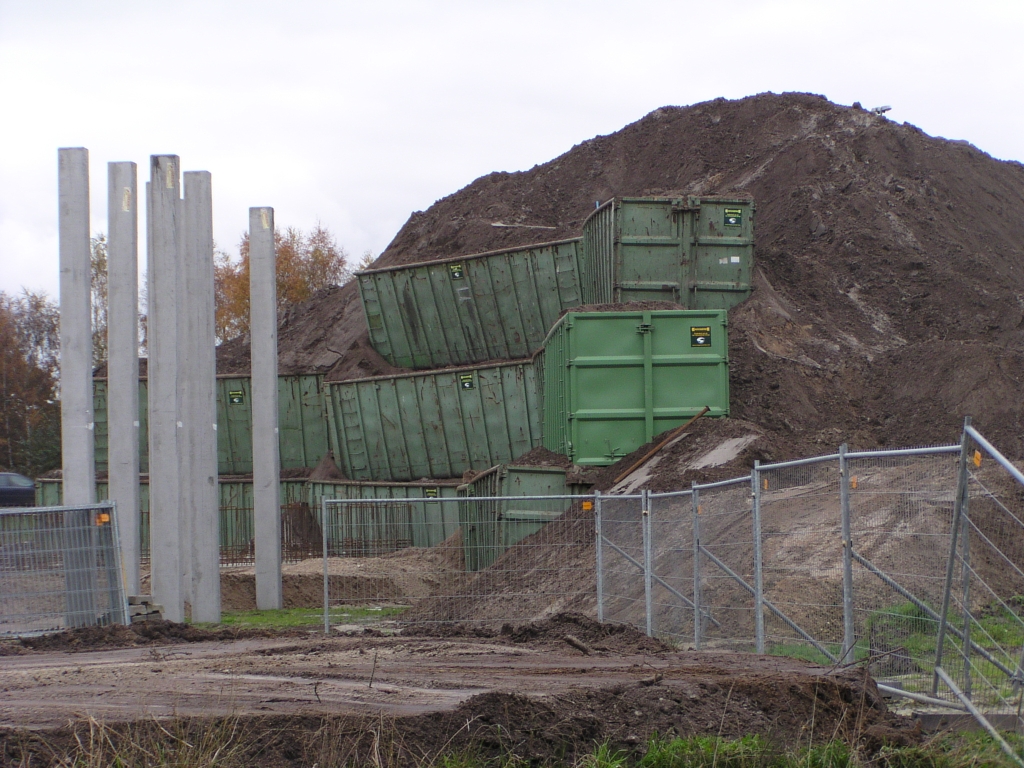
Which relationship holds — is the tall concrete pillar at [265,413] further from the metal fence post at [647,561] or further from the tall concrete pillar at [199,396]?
the metal fence post at [647,561]

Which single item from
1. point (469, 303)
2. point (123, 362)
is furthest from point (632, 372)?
point (469, 303)

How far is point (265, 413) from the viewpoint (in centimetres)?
1494

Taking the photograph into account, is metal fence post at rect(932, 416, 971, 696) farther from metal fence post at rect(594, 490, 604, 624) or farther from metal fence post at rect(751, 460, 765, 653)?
metal fence post at rect(594, 490, 604, 624)

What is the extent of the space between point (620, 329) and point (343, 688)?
33.3ft

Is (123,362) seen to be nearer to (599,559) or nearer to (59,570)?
(59,570)

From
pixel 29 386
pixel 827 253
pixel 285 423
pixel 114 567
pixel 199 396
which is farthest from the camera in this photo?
pixel 29 386

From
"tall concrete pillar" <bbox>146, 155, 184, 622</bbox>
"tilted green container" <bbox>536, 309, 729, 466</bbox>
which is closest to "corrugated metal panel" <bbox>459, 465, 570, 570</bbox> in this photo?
"tilted green container" <bbox>536, 309, 729, 466</bbox>

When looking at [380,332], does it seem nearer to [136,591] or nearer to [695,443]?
[695,443]

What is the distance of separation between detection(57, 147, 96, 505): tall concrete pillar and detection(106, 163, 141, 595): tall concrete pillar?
0.31 metres

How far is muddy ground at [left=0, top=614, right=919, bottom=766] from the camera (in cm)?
529

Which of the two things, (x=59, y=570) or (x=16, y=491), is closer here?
(x=59, y=570)

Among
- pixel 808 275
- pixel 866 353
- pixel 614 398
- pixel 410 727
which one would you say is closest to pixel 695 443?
pixel 614 398

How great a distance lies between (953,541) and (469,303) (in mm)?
21844

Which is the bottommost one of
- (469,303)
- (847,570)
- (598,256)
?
(847,570)
